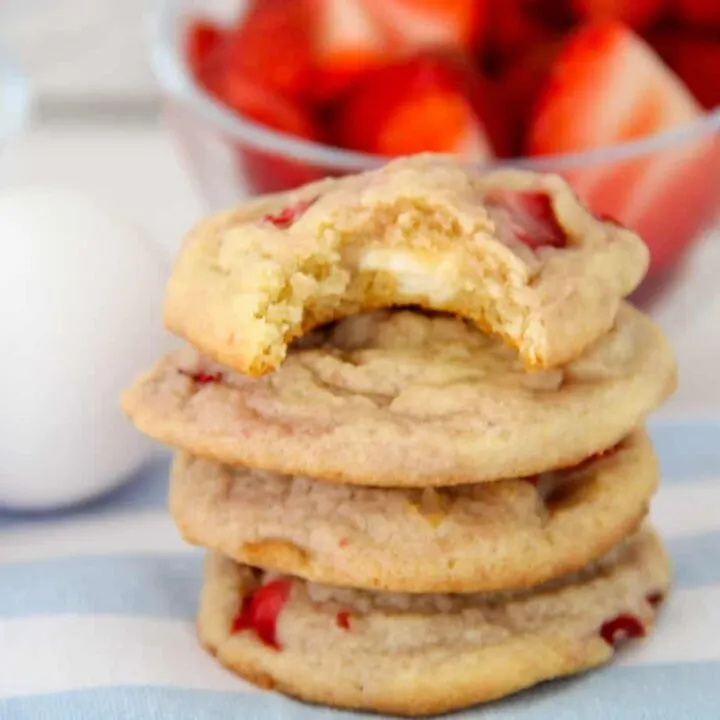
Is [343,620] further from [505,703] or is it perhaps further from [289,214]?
[289,214]

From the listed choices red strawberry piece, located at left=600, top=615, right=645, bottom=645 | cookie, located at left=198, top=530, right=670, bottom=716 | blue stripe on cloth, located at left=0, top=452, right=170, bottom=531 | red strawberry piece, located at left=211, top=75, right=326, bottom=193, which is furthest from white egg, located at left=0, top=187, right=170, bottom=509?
red strawberry piece, located at left=600, top=615, right=645, bottom=645

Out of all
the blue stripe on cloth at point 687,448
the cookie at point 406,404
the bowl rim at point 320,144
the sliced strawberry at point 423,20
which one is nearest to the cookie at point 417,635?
the cookie at point 406,404

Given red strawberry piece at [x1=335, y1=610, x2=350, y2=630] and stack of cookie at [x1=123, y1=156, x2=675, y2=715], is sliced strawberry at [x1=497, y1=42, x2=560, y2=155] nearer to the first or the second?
stack of cookie at [x1=123, y1=156, x2=675, y2=715]

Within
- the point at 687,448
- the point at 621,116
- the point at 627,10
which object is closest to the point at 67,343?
the point at 687,448

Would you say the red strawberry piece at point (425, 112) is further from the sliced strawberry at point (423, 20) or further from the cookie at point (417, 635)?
the cookie at point (417, 635)

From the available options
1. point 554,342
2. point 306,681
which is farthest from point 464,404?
point 306,681

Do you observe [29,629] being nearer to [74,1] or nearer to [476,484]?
[476,484]

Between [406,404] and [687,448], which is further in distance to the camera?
[687,448]
